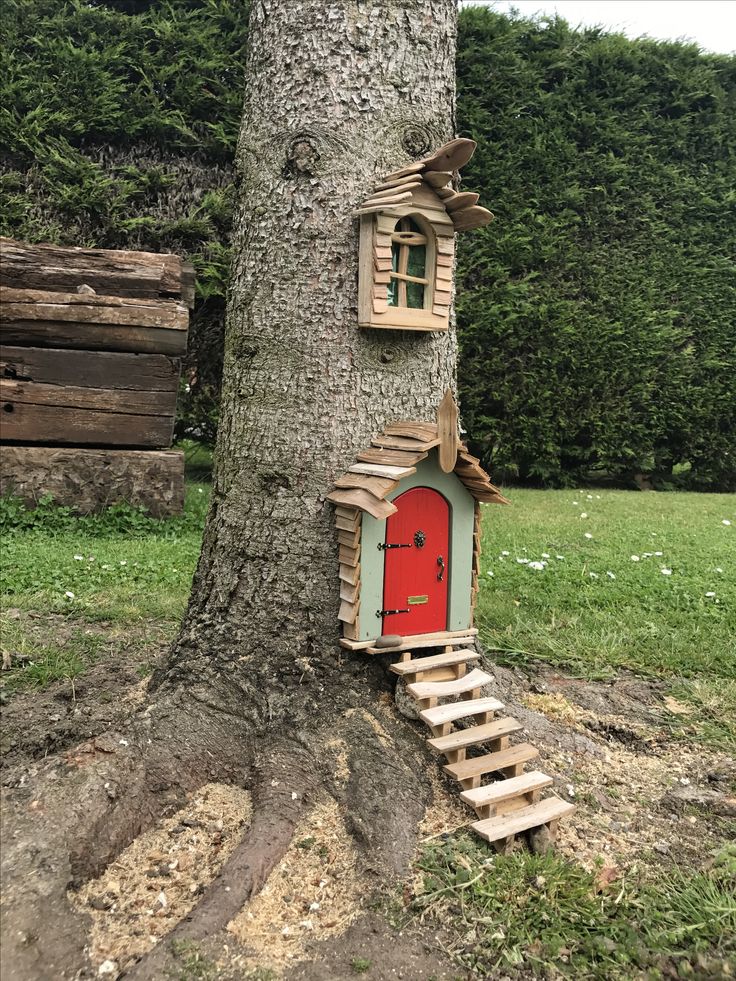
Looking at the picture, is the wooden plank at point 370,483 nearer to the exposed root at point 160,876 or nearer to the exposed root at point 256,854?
the exposed root at point 256,854

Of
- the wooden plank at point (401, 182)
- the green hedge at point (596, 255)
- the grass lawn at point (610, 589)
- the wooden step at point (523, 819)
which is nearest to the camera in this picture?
the wooden step at point (523, 819)

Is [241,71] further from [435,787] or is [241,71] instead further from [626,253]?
[435,787]

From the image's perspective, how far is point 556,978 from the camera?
2020 millimetres

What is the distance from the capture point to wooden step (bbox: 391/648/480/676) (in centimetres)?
273

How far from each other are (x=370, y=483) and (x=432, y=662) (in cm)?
71

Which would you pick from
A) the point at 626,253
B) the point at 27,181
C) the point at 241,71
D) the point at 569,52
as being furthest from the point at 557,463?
the point at 27,181

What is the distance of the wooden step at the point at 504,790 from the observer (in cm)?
247

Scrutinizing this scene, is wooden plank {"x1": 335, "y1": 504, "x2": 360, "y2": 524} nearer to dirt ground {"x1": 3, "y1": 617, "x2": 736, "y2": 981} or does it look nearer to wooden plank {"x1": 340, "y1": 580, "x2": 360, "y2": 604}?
wooden plank {"x1": 340, "y1": 580, "x2": 360, "y2": 604}

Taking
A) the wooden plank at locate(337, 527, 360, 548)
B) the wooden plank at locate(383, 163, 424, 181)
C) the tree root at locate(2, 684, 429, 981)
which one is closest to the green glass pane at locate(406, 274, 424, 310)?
the wooden plank at locate(383, 163, 424, 181)

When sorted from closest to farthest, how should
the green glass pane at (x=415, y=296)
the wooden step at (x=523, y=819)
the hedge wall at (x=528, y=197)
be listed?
1. the wooden step at (x=523, y=819)
2. the green glass pane at (x=415, y=296)
3. the hedge wall at (x=528, y=197)

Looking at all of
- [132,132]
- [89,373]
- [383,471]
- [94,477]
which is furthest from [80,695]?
[132,132]

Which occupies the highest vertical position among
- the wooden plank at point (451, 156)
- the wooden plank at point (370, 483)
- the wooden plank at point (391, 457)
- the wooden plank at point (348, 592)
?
the wooden plank at point (451, 156)

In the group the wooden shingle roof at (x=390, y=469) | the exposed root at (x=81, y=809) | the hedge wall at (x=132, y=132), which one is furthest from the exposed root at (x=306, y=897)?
the hedge wall at (x=132, y=132)

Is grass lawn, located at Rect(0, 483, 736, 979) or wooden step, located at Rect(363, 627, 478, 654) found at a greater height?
wooden step, located at Rect(363, 627, 478, 654)
